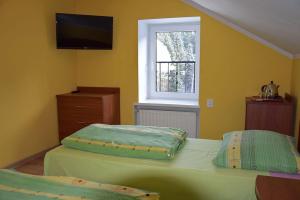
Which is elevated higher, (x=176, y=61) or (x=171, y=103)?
(x=176, y=61)

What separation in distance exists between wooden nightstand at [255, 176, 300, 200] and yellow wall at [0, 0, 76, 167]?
2810 millimetres

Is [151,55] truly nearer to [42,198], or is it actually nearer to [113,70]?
[113,70]

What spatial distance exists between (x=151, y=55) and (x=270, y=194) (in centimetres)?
329

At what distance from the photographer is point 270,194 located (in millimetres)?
977

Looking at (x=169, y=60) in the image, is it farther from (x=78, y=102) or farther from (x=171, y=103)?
(x=78, y=102)

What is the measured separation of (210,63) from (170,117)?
0.89 meters

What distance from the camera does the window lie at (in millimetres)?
3900

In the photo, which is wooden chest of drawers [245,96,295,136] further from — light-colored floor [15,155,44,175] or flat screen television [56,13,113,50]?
light-colored floor [15,155,44,175]

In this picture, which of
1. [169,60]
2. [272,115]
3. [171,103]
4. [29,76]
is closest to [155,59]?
[169,60]

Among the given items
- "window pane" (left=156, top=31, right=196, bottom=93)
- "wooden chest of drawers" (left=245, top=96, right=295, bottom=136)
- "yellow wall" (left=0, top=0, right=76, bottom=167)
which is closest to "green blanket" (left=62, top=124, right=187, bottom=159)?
"wooden chest of drawers" (left=245, top=96, right=295, bottom=136)

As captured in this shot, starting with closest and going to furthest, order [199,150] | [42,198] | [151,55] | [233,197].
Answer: [42,198]
[233,197]
[199,150]
[151,55]

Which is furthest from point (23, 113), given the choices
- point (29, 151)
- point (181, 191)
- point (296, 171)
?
point (296, 171)

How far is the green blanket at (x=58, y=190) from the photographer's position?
139cm

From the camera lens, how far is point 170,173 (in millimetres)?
1840
